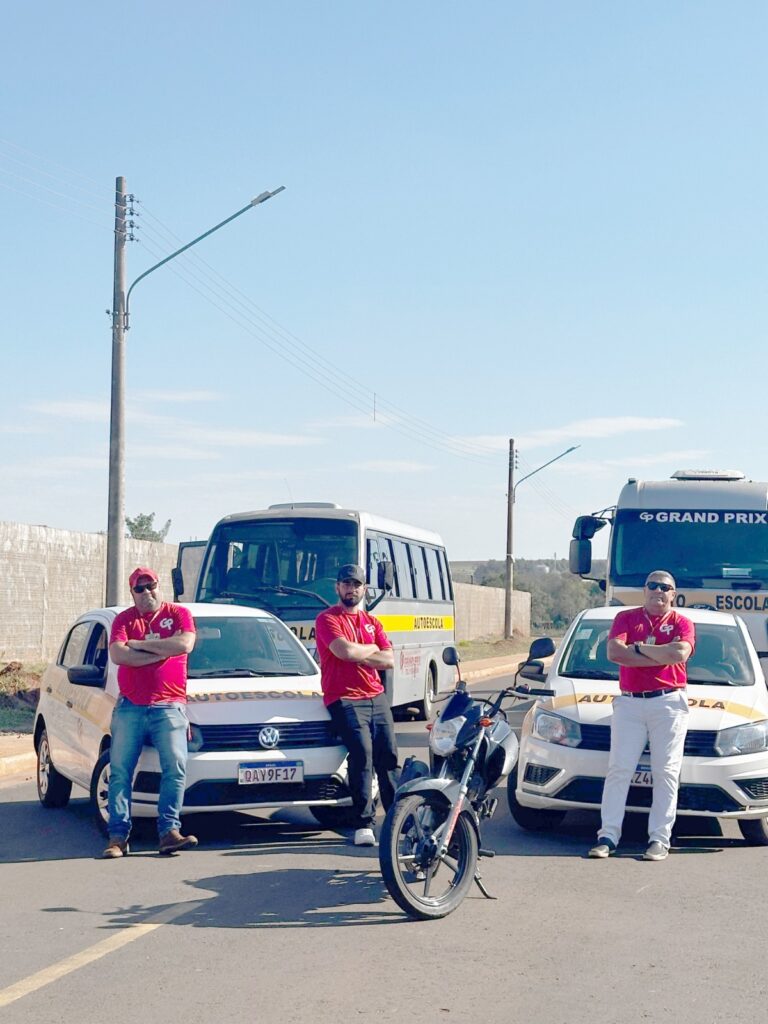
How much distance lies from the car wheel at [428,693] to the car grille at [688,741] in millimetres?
11591

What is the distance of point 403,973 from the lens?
21.0ft

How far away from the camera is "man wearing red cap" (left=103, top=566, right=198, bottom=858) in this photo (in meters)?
9.40

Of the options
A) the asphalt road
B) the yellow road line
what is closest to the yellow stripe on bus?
the asphalt road

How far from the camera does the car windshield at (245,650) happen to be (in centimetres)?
1091

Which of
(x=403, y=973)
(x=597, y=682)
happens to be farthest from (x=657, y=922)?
(x=597, y=682)

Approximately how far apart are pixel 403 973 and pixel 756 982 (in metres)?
1.52

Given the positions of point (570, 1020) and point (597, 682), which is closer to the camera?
point (570, 1020)

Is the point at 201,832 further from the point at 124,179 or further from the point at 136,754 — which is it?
the point at 124,179

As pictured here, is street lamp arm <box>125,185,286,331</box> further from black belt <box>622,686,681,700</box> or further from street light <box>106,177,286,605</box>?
black belt <box>622,686,681,700</box>

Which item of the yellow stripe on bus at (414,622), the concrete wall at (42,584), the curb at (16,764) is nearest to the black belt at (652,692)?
the curb at (16,764)

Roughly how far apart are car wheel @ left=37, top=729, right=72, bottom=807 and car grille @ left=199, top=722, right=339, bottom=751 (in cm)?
225

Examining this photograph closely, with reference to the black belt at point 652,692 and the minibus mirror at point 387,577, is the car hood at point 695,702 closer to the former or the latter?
the black belt at point 652,692

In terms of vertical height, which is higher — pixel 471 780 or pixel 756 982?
pixel 471 780

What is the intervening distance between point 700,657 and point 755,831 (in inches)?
61.0
